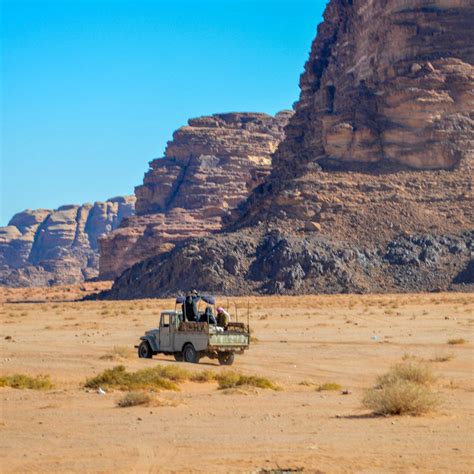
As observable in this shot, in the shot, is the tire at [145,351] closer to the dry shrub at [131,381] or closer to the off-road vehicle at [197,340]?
the off-road vehicle at [197,340]

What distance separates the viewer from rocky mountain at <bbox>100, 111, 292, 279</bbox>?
15262 centimetres

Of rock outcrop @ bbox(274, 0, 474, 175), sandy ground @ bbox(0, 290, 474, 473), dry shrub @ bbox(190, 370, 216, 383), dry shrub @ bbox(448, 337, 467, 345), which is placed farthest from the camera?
rock outcrop @ bbox(274, 0, 474, 175)

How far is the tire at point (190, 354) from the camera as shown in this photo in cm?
2866

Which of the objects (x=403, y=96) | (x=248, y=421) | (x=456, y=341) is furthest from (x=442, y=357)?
(x=403, y=96)

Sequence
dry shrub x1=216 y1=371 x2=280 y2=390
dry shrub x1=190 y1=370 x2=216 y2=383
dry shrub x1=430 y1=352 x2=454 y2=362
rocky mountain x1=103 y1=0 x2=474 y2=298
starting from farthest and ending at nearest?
rocky mountain x1=103 y1=0 x2=474 y2=298, dry shrub x1=430 y1=352 x2=454 y2=362, dry shrub x1=190 y1=370 x2=216 y2=383, dry shrub x1=216 y1=371 x2=280 y2=390

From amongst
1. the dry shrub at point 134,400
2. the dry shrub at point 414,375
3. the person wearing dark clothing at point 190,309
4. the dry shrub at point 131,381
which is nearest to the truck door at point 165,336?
the person wearing dark clothing at point 190,309

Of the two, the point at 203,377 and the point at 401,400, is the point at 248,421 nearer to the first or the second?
the point at 401,400

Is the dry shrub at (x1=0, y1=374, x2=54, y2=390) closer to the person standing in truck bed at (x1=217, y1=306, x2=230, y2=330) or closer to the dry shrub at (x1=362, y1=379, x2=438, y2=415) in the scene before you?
the person standing in truck bed at (x1=217, y1=306, x2=230, y2=330)

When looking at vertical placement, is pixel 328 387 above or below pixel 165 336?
below

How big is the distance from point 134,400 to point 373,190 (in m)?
80.8

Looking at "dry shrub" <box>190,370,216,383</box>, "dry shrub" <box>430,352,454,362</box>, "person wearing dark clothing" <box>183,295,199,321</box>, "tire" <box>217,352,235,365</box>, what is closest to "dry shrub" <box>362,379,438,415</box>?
"dry shrub" <box>190,370,216,383</box>

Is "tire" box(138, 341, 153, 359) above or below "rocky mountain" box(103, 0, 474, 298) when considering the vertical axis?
below

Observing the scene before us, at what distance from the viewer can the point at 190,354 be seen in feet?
94.6

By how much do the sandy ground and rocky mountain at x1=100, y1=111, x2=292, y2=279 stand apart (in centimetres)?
11579
